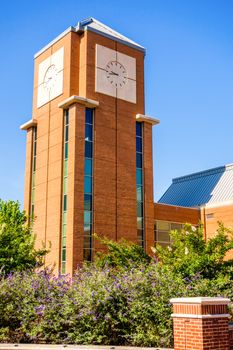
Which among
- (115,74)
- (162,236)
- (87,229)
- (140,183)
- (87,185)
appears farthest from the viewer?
(162,236)

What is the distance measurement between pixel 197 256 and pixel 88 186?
1723 cm

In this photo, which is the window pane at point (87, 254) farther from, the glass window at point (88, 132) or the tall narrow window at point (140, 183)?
the glass window at point (88, 132)

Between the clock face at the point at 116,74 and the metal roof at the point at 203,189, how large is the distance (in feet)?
46.3

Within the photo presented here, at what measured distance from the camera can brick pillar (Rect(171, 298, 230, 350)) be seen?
10.8m

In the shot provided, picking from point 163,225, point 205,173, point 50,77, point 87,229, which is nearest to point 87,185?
point 87,229

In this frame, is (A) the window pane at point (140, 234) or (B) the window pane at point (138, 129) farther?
(B) the window pane at point (138, 129)

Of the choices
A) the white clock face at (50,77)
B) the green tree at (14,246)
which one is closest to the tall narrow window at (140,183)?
the white clock face at (50,77)

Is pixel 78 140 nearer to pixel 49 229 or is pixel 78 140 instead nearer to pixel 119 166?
pixel 119 166

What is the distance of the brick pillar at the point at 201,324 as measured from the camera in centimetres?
1076

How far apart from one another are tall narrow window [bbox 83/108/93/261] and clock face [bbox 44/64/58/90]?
488 cm

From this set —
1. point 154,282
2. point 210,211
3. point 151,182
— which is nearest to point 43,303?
point 154,282

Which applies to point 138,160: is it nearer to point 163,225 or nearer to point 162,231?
point 163,225

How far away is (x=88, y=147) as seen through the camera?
37.0 meters

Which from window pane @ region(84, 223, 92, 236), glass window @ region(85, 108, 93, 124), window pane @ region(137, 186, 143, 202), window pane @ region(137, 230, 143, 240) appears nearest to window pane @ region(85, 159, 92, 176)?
glass window @ region(85, 108, 93, 124)
